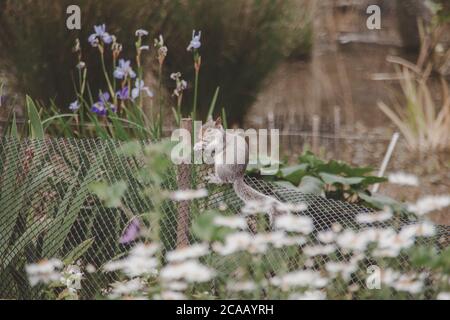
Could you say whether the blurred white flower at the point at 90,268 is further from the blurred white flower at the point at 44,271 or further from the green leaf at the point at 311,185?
the green leaf at the point at 311,185

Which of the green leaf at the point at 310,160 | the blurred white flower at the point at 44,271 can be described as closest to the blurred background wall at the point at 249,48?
the green leaf at the point at 310,160

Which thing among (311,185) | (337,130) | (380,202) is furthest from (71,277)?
(337,130)

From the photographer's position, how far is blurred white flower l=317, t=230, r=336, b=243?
2748 mm

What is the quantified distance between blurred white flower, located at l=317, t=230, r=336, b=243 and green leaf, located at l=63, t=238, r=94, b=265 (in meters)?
0.76

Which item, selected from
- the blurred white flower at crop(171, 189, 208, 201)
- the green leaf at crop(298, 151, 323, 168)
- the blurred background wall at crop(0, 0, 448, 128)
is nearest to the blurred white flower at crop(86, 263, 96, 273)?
the blurred white flower at crop(171, 189, 208, 201)

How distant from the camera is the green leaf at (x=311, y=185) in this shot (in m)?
3.74

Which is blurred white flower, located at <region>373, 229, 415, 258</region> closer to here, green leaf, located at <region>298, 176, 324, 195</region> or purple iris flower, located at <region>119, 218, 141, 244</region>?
purple iris flower, located at <region>119, 218, 141, 244</region>

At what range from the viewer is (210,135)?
10.1ft

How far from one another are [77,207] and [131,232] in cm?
22

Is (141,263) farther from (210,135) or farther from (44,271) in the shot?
(210,135)
